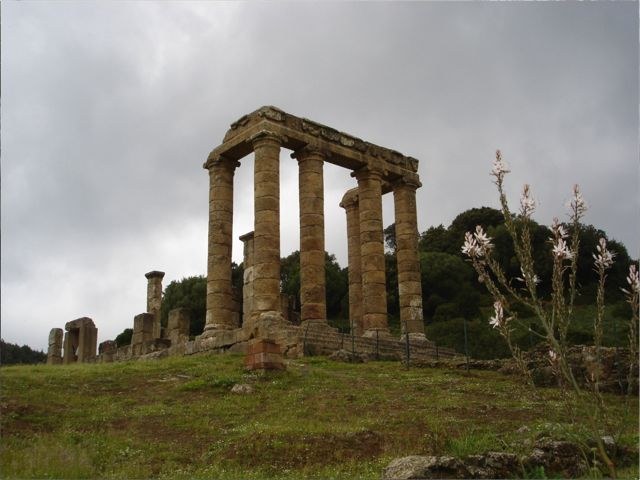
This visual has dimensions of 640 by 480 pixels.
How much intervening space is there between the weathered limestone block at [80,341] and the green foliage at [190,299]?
610 inches

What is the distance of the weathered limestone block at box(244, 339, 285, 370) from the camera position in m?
19.1

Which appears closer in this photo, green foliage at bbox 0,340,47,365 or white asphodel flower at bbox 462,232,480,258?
white asphodel flower at bbox 462,232,480,258

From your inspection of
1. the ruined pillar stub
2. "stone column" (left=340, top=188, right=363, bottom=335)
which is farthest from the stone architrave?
"stone column" (left=340, top=188, right=363, bottom=335)

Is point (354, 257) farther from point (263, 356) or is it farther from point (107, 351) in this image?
point (263, 356)

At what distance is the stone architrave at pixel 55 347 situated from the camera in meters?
40.5

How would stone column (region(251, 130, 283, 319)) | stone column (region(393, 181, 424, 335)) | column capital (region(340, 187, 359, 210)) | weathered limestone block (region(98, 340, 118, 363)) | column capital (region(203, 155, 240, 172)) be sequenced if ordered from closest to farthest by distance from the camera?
stone column (region(251, 130, 283, 319)) → column capital (region(203, 155, 240, 172)) → stone column (region(393, 181, 424, 335)) → column capital (region(340, 187, 359, 210)) → weathered limestone block (region(98, 340, 118, 363))

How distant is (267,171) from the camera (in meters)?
26.6

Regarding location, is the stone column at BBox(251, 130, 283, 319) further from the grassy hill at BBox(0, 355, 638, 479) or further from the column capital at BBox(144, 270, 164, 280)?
the column capital at BBox(144, 270, 164, 280)

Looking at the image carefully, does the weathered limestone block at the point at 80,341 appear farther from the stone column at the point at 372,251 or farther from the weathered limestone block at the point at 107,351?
the stone column at the point at 372,251

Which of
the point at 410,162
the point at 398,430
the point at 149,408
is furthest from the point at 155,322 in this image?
the point at 398,430

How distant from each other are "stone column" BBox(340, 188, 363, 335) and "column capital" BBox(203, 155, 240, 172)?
6.51 m

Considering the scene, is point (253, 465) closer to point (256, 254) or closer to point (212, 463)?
point (212, 463)

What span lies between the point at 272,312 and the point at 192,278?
40.9m

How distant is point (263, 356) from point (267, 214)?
842 cm
